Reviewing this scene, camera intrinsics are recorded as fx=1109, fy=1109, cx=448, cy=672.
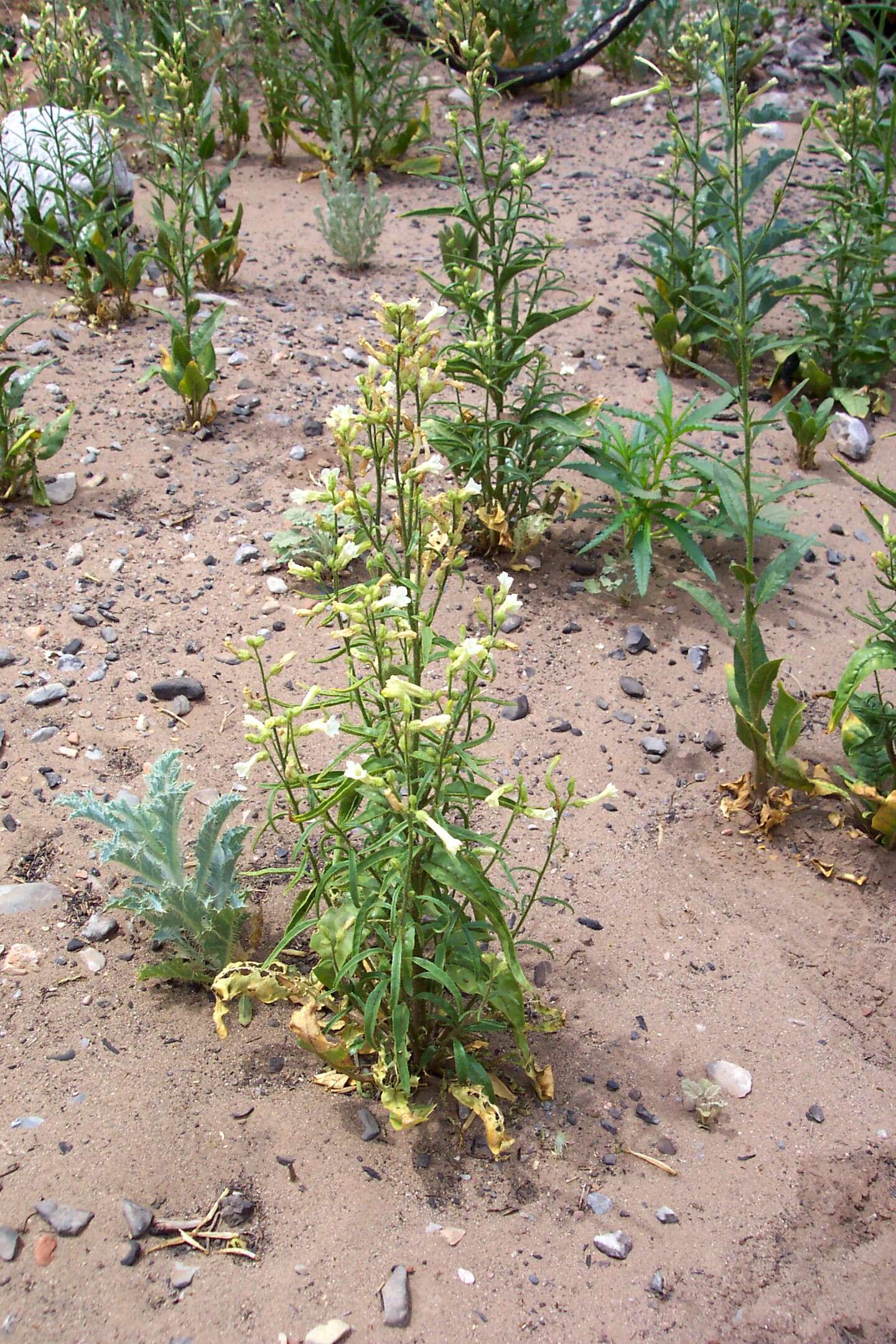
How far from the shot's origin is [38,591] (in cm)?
357

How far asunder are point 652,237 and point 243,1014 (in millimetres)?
4303

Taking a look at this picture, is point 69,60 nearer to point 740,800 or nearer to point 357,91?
point 357,91

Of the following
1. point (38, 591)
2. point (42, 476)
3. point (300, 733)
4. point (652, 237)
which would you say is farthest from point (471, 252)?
point (300, 733)

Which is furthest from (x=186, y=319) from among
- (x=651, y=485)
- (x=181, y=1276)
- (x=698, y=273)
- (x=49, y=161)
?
(x=181, y=1276)

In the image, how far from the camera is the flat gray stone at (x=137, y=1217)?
77.4 inches

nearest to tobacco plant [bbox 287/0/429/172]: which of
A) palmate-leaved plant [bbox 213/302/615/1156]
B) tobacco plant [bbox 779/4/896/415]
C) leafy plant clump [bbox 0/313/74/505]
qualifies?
tobacco plant [bbox 779/4/896/415]

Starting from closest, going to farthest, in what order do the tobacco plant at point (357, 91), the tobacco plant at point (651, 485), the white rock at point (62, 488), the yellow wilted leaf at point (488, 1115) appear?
the yellow wilted leaf at point (488, 1115), the tobacco plant at point (651, 485), the white rock at point (62, 488), the tobacco plant at point (357, 91)

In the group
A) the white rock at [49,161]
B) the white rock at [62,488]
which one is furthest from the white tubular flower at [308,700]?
the white rock at [49,161]

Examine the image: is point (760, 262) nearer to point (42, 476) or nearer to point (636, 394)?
point (636, 394)

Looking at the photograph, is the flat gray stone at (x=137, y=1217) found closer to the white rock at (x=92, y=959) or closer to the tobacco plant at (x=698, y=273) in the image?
the white rock at (x=92, y=959)

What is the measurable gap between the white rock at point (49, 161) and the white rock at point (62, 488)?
5.76ft

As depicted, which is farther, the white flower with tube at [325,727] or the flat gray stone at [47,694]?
the flat gray stone at [47,694]

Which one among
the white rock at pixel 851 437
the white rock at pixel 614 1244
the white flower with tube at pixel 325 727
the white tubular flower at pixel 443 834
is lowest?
the white rock at pixel 614 1244

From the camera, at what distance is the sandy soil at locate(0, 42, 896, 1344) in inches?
76.6
